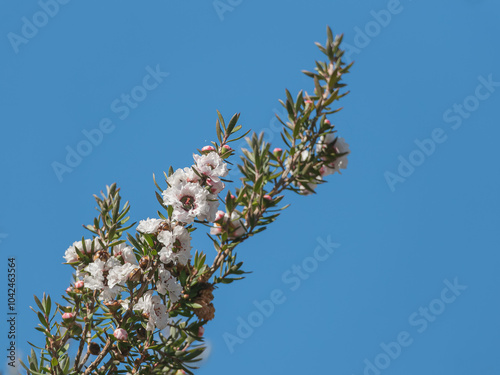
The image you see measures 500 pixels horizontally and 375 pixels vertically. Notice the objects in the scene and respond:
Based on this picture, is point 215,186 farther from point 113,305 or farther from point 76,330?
point 76,330

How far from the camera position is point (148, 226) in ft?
7.54

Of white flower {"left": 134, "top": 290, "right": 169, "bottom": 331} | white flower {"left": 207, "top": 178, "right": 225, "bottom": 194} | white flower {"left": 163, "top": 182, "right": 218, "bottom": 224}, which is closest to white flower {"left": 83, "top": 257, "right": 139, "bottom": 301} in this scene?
white flower {"left": 134, "top": 290, "right": 169, "bottom": 331}

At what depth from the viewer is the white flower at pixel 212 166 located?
7.79 feet

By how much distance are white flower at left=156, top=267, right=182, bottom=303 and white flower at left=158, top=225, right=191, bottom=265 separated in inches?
2.4

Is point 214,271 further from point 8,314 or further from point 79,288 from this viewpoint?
point 8,314

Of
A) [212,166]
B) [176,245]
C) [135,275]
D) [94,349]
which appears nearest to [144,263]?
[135,275]

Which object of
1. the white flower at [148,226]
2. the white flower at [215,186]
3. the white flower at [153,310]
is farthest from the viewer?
the white flower at [215,186]

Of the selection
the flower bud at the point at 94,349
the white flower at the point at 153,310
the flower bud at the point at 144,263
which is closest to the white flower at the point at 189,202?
the flower bud at the point at 144,263

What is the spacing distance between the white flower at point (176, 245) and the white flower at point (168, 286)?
6 centimetres

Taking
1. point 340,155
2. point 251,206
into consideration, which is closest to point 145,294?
point 251,206

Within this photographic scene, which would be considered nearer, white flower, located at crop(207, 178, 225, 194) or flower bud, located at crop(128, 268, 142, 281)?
flower bud, located at crop(128, 268, 142, 281)

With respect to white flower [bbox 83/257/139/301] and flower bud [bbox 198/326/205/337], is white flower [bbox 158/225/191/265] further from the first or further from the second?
flower bud [bbox 198/326/205/337]

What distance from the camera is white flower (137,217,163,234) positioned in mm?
2285

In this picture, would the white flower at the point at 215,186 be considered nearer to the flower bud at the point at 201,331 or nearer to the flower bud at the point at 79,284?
the flower bud at the point at 201,331
